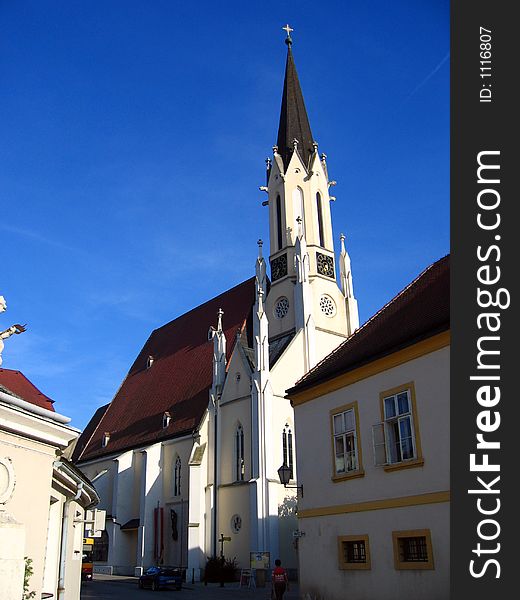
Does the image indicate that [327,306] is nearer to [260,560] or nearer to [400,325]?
[260,560]

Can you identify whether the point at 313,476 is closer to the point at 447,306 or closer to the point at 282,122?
the point at 447,306

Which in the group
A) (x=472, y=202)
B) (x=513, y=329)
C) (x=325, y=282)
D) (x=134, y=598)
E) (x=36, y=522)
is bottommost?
(x=134, y=598)

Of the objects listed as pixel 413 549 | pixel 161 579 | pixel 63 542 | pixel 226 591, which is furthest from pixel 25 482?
pixel 226 591

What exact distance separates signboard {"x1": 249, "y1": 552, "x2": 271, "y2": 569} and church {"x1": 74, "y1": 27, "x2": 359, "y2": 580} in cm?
5

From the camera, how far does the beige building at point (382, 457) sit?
11734 millimetres

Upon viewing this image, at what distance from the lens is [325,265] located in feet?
114

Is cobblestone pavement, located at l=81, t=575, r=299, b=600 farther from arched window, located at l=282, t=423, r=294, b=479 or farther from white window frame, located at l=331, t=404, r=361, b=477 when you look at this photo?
white window frame, located at l=331, t=404, r=361, b=477

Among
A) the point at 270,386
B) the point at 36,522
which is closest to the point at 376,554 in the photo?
the point at 36,522

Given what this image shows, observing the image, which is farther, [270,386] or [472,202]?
[270,386]

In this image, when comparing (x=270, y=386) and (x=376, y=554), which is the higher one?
(x=270, y=386)

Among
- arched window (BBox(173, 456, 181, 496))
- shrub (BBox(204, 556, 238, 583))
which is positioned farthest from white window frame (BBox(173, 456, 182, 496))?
shrub (BBox(204, 556, 238, 583))

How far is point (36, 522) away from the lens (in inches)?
278

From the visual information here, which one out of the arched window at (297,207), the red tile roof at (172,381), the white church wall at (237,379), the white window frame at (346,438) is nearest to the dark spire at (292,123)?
the arched window at (297,207)

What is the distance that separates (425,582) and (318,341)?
20.7 metres
